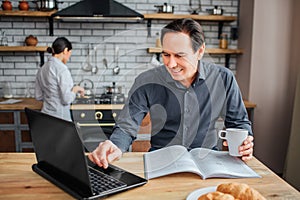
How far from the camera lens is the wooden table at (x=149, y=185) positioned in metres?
1.12

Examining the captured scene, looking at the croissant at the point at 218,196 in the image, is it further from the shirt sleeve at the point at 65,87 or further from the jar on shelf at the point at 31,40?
the jar on shelf at the point at 31,40

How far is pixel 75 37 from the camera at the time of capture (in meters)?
3.71

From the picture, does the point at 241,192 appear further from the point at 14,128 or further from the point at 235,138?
the point at 14,128

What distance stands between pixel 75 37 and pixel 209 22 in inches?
57.8

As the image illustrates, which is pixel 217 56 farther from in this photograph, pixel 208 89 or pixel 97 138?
pixel 97 138

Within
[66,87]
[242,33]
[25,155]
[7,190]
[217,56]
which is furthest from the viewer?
[217,56]

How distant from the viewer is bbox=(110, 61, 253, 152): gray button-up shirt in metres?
1.76

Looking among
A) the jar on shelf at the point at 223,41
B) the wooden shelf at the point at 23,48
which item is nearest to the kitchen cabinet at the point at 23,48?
the wooden shelf at the point at 23,48

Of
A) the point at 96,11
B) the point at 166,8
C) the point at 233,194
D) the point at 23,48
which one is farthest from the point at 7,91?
the point at 233,194

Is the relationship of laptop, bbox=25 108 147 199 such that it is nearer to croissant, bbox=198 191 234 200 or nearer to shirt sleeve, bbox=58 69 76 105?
croissant, bbox=198 191 234 200

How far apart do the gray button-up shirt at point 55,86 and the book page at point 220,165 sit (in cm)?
177

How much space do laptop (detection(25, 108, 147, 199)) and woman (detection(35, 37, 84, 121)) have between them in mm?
1696

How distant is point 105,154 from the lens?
1.35 meters

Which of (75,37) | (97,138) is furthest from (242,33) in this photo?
(97,138)
